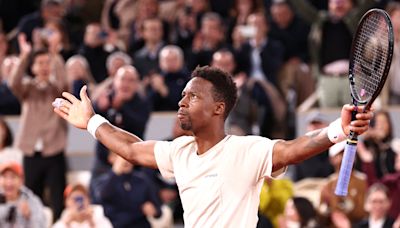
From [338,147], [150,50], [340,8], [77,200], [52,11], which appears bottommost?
[77,200]

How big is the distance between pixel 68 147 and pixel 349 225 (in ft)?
11.9

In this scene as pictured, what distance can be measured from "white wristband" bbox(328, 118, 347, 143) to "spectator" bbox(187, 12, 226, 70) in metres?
7.31

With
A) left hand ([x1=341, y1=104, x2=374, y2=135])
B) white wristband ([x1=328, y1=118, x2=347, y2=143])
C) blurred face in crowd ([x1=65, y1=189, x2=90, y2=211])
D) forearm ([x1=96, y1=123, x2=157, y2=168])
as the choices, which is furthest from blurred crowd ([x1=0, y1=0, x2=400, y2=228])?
left hand ([x1=341, y1=104, x2=374, y2=135])

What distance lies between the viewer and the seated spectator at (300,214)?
10086 millimetres

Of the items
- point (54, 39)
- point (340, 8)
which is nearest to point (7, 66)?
point (54, 39)

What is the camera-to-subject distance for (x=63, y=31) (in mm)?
13750

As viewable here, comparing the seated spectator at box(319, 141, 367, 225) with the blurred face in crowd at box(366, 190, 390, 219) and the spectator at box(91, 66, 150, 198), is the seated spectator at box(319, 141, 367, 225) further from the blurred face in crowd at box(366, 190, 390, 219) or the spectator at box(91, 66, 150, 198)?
the spectator at box(91, 66, 150, 198)

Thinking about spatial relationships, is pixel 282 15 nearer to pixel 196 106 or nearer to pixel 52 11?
pixel 52 11

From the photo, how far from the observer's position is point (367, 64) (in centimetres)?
Result: 587

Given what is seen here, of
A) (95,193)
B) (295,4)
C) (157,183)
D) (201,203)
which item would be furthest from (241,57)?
(201,203)

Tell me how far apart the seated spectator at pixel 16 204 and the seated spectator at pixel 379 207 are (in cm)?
285

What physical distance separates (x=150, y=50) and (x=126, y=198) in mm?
2992

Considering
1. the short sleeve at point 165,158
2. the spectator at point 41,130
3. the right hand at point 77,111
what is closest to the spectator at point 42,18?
the spectator at point 41,130

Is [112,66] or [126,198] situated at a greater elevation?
[112,66]
